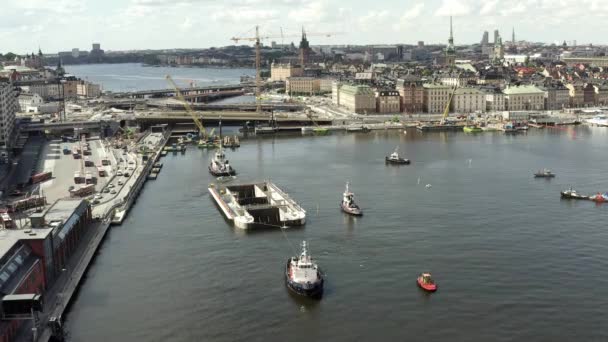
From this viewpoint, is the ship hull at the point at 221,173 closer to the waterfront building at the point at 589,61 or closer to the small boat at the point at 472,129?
the small boat at the point at 472,129

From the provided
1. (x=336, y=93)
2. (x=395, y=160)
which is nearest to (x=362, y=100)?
(x=336, y=93)

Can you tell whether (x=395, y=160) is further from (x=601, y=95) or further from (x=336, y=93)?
(x=601, y=95)

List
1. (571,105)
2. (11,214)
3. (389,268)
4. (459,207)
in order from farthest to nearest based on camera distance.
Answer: (571,105), (459,207), (11,214), (389,268)

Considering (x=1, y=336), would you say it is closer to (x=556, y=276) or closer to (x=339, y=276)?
(x=339, y=276)

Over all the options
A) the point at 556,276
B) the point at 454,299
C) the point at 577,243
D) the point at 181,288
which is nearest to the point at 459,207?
the point at 577,243

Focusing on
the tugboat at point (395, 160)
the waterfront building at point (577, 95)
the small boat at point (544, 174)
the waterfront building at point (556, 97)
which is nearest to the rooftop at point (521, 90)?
the waterfront building at point (556, 97)

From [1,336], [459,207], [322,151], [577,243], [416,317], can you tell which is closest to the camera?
[1,336]
